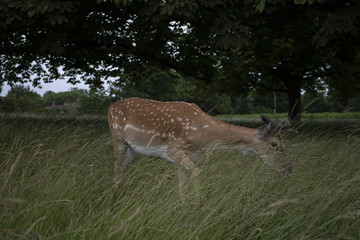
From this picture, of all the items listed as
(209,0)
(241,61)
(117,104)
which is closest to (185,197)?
(117,104)

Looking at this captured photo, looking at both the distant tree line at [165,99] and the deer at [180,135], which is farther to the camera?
the distant tree line at [165,99]

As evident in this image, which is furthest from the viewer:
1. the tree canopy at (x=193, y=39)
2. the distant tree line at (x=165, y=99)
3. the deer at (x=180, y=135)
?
the distant tree line at (x=165, y=99)

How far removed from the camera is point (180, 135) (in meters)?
4.64

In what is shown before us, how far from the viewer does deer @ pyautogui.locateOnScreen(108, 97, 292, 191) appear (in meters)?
4.19

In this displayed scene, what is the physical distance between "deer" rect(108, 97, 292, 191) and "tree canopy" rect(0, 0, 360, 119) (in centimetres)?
56

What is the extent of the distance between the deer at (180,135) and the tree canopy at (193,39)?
56cm

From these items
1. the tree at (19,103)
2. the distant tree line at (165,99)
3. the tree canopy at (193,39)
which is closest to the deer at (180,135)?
the tree canopy at (193,39)

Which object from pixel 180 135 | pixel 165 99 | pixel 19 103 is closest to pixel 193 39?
pixel 180 135

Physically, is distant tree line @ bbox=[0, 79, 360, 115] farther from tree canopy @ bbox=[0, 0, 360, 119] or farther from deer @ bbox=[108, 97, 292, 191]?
deer @ bbox=[108, 97, 292, 191]

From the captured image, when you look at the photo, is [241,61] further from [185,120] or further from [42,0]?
[185,120]

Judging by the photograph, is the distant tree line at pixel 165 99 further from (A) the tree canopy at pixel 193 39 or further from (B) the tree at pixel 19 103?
(A) the tree canopy at pixel 193 39

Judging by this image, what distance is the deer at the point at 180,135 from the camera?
419 centimetres

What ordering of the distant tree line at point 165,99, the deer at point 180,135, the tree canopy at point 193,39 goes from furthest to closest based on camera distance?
the distant tree line at point 165,99, the tree canopy at point 193,39, the deer at point 180,135

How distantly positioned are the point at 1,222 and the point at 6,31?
24.0 feet
